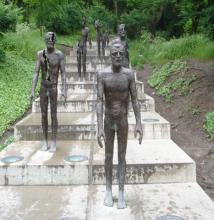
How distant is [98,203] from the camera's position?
5.44 m

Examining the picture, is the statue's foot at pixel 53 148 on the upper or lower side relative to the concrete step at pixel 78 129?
lower

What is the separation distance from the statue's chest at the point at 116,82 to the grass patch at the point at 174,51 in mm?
9872

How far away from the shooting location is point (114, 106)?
5.11 meters

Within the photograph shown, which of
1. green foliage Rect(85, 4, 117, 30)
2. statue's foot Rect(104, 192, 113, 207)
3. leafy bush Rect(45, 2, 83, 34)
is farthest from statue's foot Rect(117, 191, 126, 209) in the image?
green foliage Rect(85, 4, 117, 30)

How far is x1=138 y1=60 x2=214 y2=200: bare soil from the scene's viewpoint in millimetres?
8010

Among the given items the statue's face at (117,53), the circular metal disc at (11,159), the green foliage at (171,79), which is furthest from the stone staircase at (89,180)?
the green foliage at (171,79)

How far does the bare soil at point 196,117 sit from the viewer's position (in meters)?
8.01

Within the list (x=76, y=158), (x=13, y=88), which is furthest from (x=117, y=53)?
(x=13, y=88)

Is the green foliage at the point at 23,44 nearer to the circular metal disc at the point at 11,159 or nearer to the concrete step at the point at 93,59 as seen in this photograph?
the concrete step at the point at 93,59

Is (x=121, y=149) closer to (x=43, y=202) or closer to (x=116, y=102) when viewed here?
(x=116, y=102)

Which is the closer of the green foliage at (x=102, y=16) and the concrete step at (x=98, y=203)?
the concrete step at (x=98, y=203)

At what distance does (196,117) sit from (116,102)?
6065 millimetres

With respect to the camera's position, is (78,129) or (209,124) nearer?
(78,129)

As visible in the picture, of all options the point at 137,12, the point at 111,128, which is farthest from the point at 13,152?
the point at 137,12
